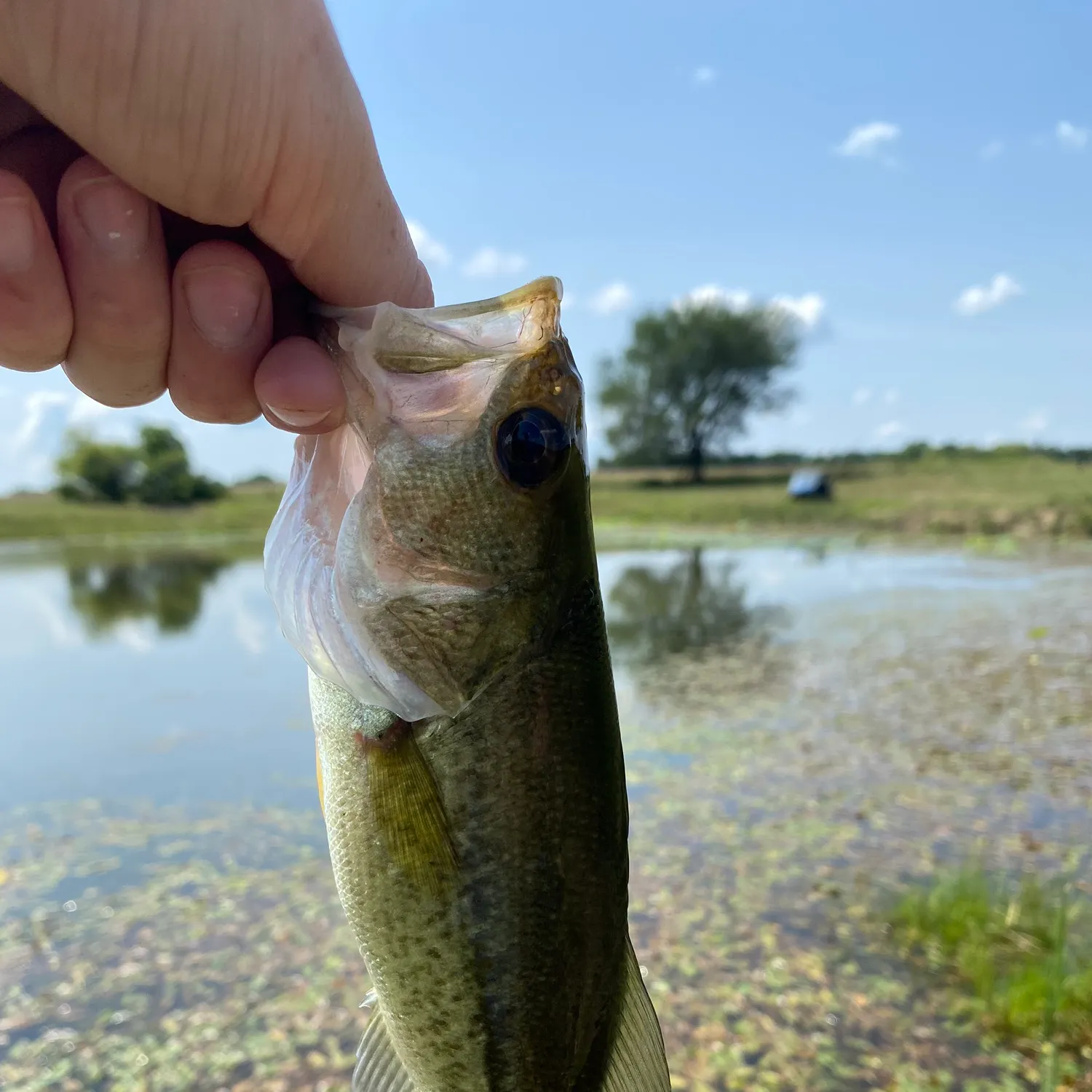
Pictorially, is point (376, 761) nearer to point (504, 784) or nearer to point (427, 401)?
point (504, 784)

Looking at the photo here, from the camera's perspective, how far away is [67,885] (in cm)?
540

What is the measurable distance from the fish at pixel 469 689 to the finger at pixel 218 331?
125 mm

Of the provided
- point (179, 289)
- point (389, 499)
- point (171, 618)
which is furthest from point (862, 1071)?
point (171, 618)

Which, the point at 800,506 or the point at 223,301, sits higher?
the point at 223,301

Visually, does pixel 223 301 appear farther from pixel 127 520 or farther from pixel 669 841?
pixel 127 520

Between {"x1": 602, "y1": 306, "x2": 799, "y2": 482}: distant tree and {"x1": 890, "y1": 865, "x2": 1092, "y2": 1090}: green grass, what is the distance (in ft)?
136

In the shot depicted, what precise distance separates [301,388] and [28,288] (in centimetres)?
42

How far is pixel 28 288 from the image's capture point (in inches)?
51.1

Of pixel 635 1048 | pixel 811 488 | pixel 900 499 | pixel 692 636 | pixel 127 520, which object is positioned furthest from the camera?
pixel 127 520

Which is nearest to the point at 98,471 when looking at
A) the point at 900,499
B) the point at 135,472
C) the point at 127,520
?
the point at 135,472

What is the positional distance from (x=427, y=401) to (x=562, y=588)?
0.38m

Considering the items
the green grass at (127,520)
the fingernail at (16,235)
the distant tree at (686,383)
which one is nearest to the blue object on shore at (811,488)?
the distant tree at (686,383)

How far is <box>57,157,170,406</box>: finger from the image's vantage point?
4.17 ft

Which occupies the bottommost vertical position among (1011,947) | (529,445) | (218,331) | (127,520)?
(1011,947)
